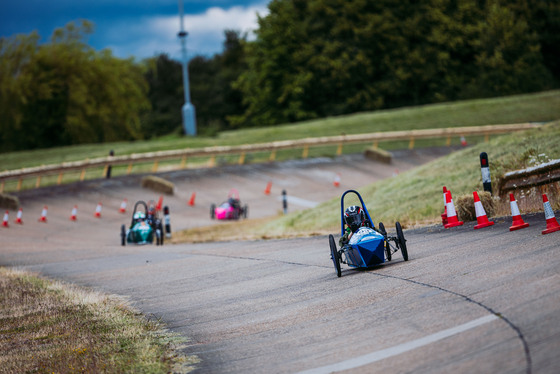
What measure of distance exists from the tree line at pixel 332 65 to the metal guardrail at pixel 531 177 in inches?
2371

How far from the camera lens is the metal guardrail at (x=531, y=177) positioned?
15336 millimetres

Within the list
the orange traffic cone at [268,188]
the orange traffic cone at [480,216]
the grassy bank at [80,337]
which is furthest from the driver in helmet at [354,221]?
the orange traffic cone at [268,188]

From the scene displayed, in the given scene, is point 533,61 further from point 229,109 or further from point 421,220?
point 421,220

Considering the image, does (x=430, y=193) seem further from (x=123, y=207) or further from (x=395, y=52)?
(x=395, y=52)

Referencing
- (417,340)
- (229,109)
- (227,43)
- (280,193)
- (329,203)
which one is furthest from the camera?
(227,43)

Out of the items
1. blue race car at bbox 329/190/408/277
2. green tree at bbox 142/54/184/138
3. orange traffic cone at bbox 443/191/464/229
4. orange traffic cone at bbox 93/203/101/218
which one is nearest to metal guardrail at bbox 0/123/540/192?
orange traffic cone at bbox 93/203/101/218

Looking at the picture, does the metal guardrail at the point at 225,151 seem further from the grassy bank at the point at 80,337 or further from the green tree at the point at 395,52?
the grassy bank at the point at 80,337

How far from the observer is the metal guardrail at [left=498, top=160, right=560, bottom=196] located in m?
15.3

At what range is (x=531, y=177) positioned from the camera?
52.8 ft

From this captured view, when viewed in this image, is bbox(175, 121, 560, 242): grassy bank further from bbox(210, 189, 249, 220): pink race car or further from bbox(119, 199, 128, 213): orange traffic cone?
bbox(119, 199, 128, 213): orange traffic cone

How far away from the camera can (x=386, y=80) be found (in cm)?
8425

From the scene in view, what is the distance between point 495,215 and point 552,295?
9.37 meters

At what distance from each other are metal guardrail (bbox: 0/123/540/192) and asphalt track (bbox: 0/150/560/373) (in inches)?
900

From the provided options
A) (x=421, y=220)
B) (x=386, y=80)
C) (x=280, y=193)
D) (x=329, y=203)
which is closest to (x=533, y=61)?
(x=386, y=80)
